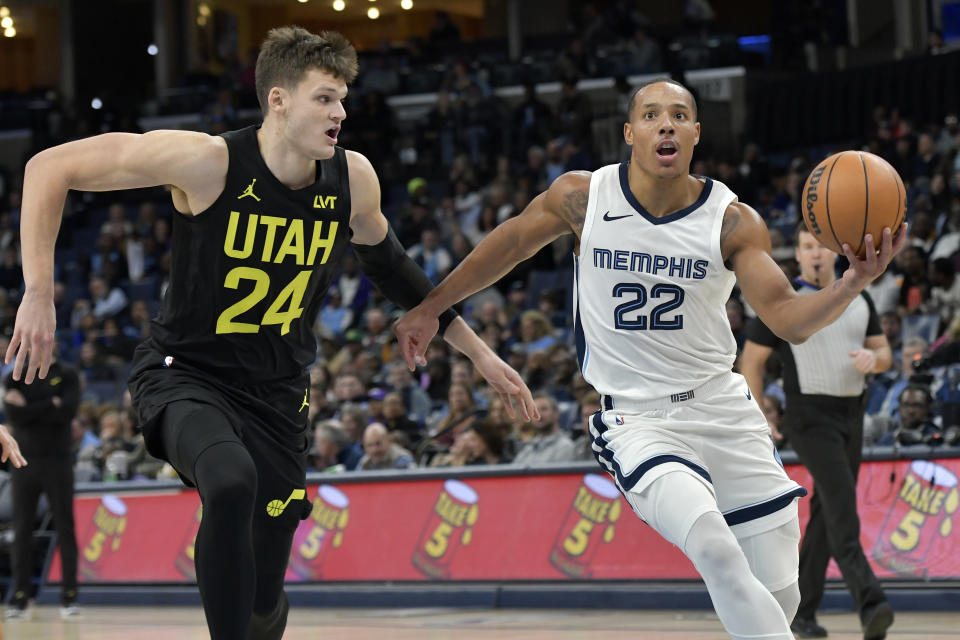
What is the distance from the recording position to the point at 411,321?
555 cm

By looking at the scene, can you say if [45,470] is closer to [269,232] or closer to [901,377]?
[901,377]

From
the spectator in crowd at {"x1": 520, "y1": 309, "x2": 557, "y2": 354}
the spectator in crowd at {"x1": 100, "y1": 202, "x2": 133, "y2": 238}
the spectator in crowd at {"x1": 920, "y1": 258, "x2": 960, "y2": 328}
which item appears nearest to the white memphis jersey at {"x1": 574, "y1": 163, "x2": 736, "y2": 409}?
the spectator in crowd at {"x1": 920, "y1": 258, "x2": 960, "y2": 328}

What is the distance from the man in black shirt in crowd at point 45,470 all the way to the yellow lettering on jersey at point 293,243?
680cm

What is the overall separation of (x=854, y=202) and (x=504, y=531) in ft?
19.6

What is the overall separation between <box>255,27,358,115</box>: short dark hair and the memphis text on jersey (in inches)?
44.7

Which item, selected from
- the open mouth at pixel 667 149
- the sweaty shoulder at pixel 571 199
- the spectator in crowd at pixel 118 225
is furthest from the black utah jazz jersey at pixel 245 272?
the spectator in crowd at pixel 118 225

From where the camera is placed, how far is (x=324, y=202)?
496 centimetres

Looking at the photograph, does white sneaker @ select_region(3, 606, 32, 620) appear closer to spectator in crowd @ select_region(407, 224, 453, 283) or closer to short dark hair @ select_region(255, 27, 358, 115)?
spectator in crowd @ select_region(407, 224, 453, 283)

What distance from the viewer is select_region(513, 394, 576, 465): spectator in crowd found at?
34.4 feet

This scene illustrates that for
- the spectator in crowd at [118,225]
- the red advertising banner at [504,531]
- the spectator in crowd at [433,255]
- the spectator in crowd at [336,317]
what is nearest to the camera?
the red advertising banner at [504,531]

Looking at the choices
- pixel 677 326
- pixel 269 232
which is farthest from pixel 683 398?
pixel 269 232

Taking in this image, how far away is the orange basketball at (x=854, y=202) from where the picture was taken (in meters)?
4.61

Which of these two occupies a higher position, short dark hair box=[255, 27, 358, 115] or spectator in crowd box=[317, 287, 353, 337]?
short dark hair box=[255, 27, 358, 115]

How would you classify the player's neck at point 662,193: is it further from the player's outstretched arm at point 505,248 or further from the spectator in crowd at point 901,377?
the spectator in crowd at point 901,377
